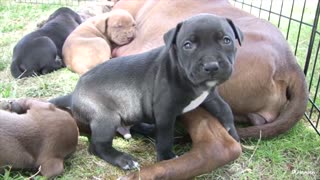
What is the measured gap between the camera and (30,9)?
269 inches

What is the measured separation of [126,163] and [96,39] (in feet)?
6.21

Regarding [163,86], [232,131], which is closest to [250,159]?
[232,131]

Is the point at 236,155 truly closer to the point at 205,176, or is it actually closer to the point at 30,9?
the point at 205,176

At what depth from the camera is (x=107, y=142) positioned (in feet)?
8.23

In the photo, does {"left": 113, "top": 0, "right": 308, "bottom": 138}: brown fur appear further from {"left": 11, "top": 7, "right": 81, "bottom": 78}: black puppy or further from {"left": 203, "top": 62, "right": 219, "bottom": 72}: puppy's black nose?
{"left": 11, "top": 7, "right": 81, "bottom": 78}: black puppy

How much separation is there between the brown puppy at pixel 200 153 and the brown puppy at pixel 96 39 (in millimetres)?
1605

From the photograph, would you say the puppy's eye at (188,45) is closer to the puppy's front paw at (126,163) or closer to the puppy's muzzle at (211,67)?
the puppy's muzzle at (211,67)

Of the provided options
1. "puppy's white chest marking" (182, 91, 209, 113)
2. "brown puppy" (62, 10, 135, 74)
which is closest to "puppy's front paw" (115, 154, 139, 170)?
"puppy's white chest marking" (182, 91, 209, 113)

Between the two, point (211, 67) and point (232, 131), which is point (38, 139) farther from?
point (232, 131)

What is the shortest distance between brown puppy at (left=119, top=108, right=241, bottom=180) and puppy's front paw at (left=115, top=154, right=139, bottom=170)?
4.4 inches

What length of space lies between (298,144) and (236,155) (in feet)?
2.10

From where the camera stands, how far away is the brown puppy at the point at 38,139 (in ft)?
7.36

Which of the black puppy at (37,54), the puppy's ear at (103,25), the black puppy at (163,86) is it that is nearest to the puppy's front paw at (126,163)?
the black puppy at (163,86)

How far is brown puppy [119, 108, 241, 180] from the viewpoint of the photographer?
235 centimetres
